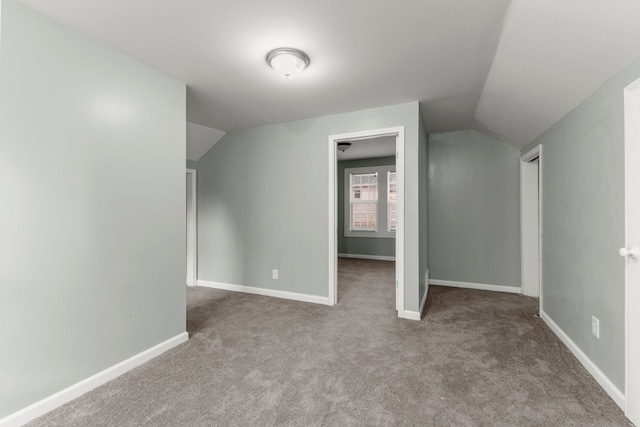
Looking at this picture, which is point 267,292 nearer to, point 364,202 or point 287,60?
point 287,60

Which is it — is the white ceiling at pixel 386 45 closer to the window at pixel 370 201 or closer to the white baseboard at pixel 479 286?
the white baseboard at pixel 479 286

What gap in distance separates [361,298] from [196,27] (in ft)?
10.7

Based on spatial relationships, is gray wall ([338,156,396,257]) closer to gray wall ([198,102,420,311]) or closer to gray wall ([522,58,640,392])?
gray wall ([198,102,420,311])

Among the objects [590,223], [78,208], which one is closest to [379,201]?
[590,223]

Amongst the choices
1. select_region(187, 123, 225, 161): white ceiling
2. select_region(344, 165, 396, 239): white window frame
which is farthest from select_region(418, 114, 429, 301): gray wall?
select_region(344, 165, 396, 239): white window frame

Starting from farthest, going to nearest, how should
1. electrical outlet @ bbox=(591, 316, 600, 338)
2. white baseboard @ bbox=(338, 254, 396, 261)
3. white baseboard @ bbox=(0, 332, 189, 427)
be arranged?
white baseboard @ bbox=(338, 254, 396, 261), electrical outlet @ bbox=(591, 316, 600, 338), white baseboard @ bbox=(0, 332, 189, 427)

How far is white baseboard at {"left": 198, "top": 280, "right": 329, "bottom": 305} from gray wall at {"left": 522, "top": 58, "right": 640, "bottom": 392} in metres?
2.30

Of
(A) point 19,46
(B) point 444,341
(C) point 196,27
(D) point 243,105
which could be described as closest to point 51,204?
(A) point 19,46

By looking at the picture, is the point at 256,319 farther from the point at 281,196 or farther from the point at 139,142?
the point at 139,142

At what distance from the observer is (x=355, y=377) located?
1.98 m

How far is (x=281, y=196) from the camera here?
3.73 m

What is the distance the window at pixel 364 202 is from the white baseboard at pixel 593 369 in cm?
424

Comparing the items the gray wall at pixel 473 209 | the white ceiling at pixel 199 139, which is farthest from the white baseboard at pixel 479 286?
the white ceiling at pixel 199 139

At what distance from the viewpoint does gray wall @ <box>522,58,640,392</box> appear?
172 cm
